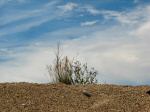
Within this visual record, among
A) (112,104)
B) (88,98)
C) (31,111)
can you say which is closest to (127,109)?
(112,104)

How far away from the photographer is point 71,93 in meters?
16.2

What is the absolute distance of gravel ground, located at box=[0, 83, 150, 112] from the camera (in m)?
14.8

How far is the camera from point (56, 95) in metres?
16.0

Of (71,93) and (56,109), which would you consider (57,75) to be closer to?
(71,93)

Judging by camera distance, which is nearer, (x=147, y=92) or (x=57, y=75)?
(x=147, y=92)

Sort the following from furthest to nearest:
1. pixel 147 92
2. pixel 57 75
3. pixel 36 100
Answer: pixel 57 75 < pixel 147 92 < pixel 36 100

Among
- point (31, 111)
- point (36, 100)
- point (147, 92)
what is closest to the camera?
point (31, 111)

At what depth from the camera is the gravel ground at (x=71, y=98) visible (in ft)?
48.4

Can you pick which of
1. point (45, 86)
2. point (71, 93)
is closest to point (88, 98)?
point (71, 93)

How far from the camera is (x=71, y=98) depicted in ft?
51.4

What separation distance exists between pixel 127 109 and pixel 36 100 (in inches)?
110

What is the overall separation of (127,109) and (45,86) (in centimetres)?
349

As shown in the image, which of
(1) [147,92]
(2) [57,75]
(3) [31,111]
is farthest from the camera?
(2) [57,75]

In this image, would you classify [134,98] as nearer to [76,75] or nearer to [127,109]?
[127,109]
